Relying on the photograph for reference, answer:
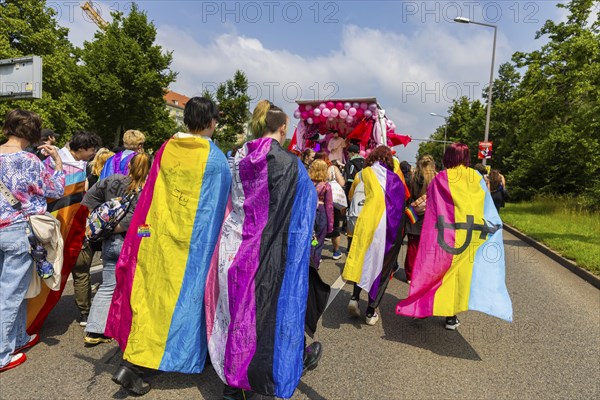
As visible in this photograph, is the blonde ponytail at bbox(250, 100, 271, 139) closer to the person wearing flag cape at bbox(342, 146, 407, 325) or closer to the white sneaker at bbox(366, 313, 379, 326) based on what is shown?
the person wearing flag cape at bbox(342, 146, 407, 325)

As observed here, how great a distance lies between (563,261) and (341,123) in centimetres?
562

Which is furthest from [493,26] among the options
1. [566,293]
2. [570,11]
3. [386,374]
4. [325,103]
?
[386,374]

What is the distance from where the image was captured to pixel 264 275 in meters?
2.50

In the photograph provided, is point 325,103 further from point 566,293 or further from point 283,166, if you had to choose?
point 283,166

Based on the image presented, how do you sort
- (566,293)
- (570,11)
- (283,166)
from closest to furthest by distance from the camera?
(283,166) < (566,293) < (570,11)

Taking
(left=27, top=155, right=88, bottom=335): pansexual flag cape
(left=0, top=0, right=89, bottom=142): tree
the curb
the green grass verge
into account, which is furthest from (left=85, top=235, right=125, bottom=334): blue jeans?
(left=0, top=0, right=89, bottom=142): tree

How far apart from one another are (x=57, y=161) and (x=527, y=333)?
4.80 meters

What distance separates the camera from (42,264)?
3.12 meters

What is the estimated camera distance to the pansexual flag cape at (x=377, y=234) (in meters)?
4.24

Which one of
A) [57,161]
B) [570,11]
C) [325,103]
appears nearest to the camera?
[57,161]

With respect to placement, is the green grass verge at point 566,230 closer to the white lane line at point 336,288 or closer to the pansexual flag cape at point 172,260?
the white lane line at point 336,288

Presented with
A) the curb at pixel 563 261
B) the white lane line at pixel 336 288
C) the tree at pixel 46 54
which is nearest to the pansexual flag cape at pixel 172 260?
the white lane line at pixel 336 288

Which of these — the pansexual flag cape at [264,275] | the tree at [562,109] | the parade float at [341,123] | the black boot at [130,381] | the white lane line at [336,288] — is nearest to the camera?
the pansexual flag cape at [264,275]

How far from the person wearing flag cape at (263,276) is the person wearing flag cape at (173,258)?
201 mm
